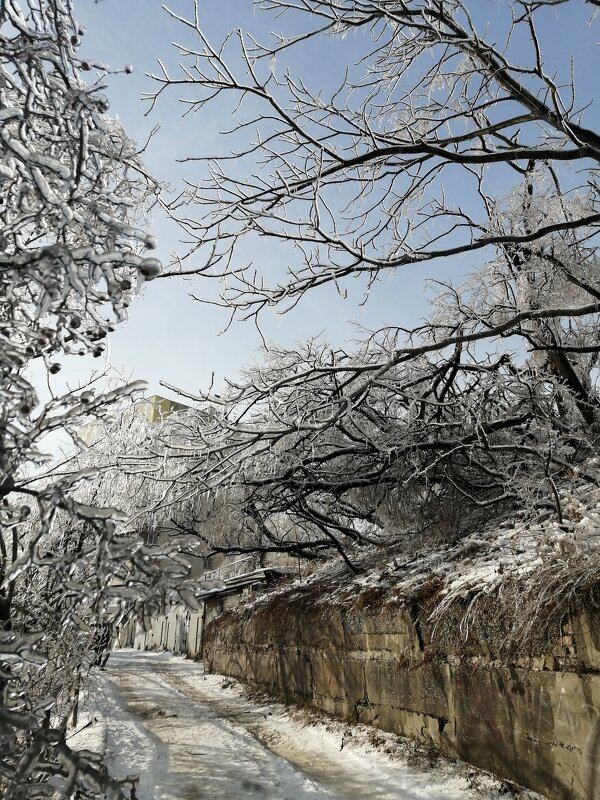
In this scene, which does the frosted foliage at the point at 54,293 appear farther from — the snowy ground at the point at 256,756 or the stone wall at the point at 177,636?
the stone wall at the point at 177,636

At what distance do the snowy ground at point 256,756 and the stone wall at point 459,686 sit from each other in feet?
0.84

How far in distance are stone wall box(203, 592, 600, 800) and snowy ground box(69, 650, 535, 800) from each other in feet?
0.84

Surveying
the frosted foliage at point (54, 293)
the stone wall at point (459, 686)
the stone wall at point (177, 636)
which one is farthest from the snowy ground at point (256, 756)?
the stone wall at point (177, 636)

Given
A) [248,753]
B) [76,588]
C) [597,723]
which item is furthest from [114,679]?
[76,588]

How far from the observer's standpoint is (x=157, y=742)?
7.04 metres

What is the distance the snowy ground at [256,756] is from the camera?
5016 millimetres

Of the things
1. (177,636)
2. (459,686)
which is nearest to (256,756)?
(459,686)

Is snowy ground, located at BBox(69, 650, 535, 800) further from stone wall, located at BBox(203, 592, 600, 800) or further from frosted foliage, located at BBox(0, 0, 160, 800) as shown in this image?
frosted foliage, located at BBox(0, 0, 160, 800)

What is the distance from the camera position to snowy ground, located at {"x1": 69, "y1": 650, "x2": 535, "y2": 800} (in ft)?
16.5

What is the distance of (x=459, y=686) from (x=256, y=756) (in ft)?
8.96

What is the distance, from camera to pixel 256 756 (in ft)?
21.0

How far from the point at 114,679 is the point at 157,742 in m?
7.37

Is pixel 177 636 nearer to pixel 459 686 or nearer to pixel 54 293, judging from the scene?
pixel 459 686

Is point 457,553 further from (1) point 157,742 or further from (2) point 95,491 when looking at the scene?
(2) point 95,491
